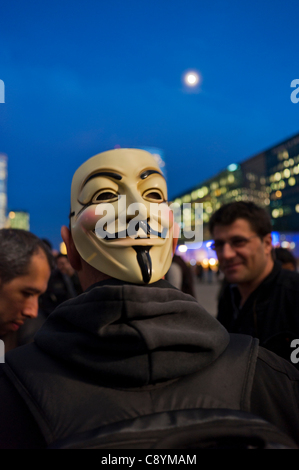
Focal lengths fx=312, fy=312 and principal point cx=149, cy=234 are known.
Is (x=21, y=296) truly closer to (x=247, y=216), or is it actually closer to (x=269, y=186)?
(x=247, y=216)

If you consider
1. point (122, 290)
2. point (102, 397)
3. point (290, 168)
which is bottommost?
point (102, 397)

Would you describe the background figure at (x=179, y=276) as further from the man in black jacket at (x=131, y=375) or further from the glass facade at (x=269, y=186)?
the glass facade at (x=269, y=186)

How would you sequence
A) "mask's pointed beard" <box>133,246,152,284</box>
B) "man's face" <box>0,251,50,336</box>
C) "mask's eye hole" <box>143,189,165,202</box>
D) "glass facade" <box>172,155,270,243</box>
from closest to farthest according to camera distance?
"mask's pointed beard" <box>133,246,152,284</box>, "mask's eye hole" <box>143,189,165,202</box>, "man's face" <box>0,251,50,336</box>, "glass facade" <box>172,155,270,243</box>

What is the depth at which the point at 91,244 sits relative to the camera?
1.63 m

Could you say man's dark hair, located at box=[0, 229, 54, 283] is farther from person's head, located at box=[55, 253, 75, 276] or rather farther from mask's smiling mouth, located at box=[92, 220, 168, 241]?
person's head, located at box=[55, 253, 75, 276]

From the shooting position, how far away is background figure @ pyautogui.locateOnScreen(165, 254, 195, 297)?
4484 millimetres

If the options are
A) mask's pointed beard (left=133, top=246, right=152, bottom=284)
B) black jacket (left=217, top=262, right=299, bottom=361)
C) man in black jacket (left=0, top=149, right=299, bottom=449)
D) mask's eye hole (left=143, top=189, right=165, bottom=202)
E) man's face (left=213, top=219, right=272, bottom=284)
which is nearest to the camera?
man in black jacket (left=0, top=149, right=299, bottom=449)

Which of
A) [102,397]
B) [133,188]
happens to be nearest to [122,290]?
[102,397]

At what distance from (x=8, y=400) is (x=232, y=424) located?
0.72m

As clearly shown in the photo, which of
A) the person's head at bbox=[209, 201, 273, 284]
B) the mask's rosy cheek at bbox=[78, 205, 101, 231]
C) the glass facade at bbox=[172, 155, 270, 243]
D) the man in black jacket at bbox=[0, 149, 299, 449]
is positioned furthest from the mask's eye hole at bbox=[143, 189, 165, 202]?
the glass facade at bbox=[172, 155, 270, 243]

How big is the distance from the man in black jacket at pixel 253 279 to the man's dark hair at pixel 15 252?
65.3 inches

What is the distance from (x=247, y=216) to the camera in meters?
2.86

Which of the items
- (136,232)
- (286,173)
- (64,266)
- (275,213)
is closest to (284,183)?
(286,173)

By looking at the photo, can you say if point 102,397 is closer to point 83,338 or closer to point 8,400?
point 83,338
